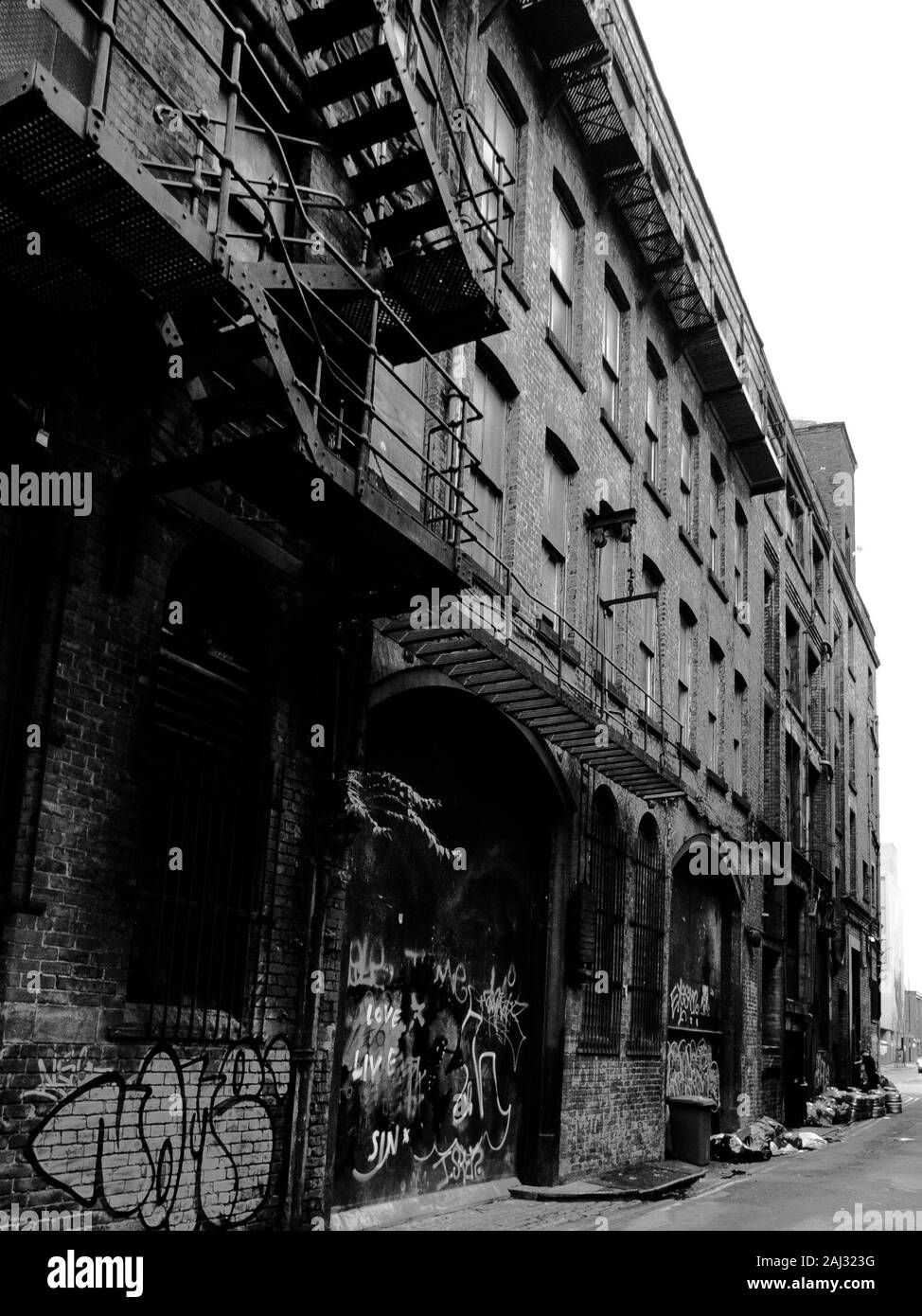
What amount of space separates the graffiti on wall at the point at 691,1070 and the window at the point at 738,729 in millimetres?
5054

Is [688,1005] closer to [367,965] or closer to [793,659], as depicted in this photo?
[367,965]

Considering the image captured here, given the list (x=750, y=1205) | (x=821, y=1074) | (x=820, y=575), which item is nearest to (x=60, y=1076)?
(x=750, y=1205)

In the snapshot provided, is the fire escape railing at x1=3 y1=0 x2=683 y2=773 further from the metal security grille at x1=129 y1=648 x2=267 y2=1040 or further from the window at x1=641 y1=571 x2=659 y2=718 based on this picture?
the metal security grille at x1=129 y1=648 x2=267 y2=1040

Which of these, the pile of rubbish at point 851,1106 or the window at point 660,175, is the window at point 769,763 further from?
the window at point 660,175

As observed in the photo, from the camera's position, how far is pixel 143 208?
6.07 m

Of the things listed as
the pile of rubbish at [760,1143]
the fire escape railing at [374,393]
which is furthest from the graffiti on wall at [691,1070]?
the fire escape railing at [374,393]

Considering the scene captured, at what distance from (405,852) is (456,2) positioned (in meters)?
9.04

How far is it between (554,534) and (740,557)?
11045 mm

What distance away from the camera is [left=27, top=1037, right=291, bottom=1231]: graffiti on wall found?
22.6ft

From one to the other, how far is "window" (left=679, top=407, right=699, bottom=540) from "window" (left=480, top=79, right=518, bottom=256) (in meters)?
7.23

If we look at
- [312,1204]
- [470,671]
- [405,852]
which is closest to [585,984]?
[405,852]

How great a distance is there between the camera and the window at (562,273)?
15.6m

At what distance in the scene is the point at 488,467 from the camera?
1327 centimetres
